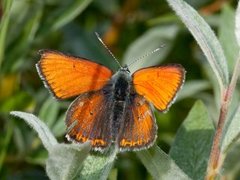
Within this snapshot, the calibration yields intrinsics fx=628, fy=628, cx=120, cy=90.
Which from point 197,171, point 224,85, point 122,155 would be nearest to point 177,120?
point 122,155

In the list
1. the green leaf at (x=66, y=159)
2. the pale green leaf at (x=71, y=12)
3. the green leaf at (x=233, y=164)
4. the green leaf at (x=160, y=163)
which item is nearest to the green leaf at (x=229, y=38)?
the green leaf at (x=233, y=164)

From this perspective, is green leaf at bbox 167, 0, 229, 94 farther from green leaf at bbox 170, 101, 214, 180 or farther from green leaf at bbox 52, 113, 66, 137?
green leaf at bbox 52, 113, 66, 137

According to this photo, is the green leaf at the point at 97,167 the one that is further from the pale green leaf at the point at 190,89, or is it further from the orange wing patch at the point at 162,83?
the pale green leaf at the point at 190,89

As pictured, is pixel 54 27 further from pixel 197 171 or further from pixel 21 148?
pixel 197 171

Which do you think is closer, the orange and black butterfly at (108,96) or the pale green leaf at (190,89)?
the orange and black butterfly at (108,96)

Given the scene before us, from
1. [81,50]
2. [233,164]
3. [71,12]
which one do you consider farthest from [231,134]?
[81,50]
